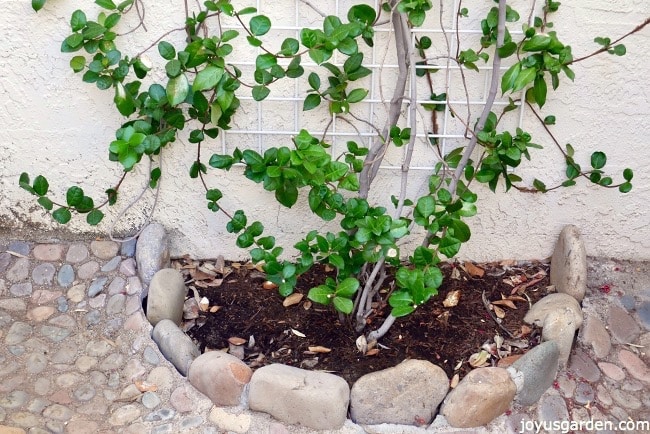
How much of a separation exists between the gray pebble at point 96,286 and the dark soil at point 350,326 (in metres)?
0.30

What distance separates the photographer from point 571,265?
2676 millimetres

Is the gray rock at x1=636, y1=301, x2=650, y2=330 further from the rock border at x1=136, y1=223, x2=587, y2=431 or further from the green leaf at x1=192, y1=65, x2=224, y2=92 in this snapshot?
the green leaf at x1=192, y1=65, x2=224, y2=92

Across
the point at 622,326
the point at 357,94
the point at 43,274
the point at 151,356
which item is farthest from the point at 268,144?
the point at 622,326

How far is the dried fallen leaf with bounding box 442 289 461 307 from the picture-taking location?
268 centimetres

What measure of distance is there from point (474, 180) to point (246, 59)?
0.95m

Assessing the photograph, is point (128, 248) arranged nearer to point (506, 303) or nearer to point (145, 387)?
point (145, 387)

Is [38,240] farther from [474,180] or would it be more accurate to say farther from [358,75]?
[474,180]

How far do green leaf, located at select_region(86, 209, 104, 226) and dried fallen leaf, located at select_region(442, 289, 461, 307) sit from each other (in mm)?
1309

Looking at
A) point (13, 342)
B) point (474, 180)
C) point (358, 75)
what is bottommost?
point (13, 342)

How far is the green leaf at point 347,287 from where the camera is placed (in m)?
2.32

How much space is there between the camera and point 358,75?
249 cm

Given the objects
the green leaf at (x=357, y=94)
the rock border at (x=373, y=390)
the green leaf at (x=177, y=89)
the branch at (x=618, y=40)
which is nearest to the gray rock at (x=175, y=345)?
the rock border at (x=373, y=390)

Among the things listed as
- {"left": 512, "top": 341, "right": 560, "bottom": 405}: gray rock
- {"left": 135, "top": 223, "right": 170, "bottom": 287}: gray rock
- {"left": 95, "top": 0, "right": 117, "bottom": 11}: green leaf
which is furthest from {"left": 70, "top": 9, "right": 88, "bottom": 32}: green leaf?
{"left": 512, "top": 341, "right": 560, "bottom": 405}: gray rock

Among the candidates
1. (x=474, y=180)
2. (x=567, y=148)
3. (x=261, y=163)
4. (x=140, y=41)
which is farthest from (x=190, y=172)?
(x=567, y=148)
